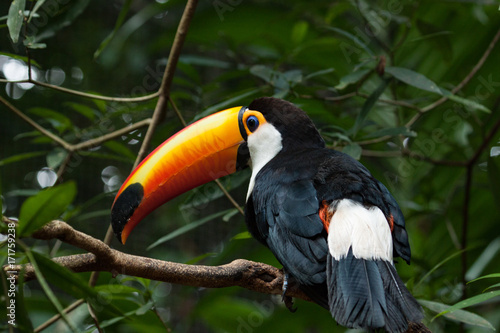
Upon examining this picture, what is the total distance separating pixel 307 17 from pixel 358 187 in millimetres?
1419

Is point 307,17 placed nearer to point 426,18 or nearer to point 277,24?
point 277,24

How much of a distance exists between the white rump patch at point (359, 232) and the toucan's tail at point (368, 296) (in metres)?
0.02

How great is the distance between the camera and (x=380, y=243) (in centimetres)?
122

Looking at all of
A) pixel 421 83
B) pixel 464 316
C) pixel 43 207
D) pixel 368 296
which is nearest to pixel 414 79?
pixel 421 83

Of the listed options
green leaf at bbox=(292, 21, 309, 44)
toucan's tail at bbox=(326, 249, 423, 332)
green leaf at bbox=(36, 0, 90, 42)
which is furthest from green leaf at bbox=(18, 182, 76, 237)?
green leaf at bbox=(292, 21, 309, 44)

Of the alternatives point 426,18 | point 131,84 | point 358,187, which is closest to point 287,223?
point 358,187

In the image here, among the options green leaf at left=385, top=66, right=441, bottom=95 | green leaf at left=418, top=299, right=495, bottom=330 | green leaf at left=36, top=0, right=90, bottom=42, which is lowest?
green leaf at left=418, top=299, right=495, bottom=330

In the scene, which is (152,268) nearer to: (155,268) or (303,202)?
(155,268)

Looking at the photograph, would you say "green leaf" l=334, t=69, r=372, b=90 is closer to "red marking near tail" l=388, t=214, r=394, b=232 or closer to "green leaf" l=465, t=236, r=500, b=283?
"red marking near tail" l=388, t=214, r=394, b=232

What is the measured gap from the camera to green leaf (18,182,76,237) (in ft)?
2.60

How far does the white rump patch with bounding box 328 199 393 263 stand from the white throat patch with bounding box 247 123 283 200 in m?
0.44

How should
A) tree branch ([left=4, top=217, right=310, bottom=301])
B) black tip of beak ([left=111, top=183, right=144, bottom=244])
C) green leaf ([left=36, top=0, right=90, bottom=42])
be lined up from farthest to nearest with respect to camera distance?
green leaf ([left=36, top=0, right=90, bottom=42])
black tip of beak ([left=111, top=183, right=144, bottom=244])
tree branch ([left=4, top=217, right=310, bottom=301])

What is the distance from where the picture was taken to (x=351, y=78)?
5.52 feet

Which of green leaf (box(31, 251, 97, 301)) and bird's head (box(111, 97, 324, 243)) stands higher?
bird's head (box(111, 97, 324, 243))
